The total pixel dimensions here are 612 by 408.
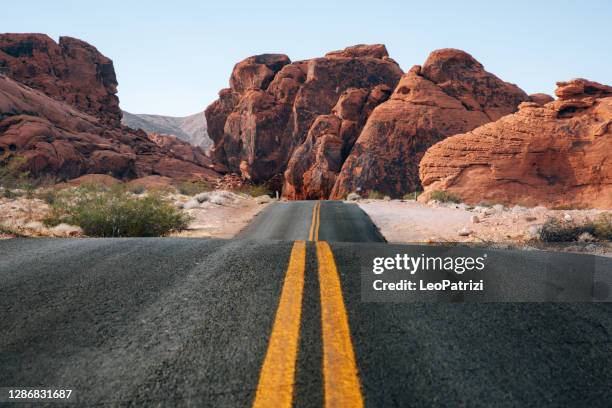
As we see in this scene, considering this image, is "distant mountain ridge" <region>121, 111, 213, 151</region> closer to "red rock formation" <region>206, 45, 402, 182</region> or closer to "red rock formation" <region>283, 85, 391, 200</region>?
"red rock formation" <region>206, 45, 402, 182</region>

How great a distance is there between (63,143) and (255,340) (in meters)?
49.2

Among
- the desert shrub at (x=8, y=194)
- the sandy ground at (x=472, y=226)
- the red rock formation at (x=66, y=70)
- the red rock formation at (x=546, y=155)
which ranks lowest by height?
the sandy ground at (x=472, y=226)

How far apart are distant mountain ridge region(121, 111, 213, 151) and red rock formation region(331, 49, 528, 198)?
117 metres

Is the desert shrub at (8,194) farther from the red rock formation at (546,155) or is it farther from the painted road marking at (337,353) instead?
the red rock formation at (546,155)

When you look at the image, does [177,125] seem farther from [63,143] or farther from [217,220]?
[217,220]

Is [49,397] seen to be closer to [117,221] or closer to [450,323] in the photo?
[450,323]

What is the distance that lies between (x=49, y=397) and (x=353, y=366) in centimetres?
112

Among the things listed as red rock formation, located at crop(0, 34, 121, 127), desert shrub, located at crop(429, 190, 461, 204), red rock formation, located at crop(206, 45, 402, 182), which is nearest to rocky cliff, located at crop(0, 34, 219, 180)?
red rock formation, located at crop(0, 34, 121, 127)

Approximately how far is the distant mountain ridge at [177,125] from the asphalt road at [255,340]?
155417 mm

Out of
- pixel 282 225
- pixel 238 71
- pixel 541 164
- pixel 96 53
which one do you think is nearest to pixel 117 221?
pixel 282 225

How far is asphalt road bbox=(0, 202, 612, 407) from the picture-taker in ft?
4.61

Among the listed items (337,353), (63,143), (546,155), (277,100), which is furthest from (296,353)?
(277,100)

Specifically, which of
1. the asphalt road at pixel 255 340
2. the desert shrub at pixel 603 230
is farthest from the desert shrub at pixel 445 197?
the asphalt road at pixel 255 340

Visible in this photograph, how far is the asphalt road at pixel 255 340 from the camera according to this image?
4.61 feet
